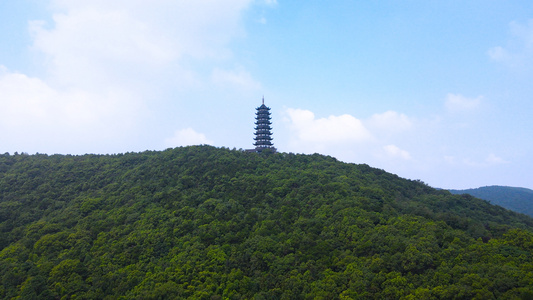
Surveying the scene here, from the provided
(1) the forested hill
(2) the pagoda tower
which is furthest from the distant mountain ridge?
(2) the pagoda tower

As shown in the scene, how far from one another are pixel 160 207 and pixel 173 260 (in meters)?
7.91

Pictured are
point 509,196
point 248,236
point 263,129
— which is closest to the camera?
point 248,236

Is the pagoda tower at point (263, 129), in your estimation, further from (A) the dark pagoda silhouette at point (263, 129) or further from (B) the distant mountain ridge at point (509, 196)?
(B) the distant mountain ridge at point (509, 196)

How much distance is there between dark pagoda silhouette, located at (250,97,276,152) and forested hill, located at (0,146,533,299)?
58.6 ft

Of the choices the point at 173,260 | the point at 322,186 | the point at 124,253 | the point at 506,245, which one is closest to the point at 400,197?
the point at 322,186

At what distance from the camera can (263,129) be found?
2359 inches

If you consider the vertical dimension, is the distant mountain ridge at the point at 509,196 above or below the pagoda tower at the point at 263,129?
below

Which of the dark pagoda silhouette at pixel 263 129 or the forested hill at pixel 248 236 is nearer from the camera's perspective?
the forested hill at pixel 248 236

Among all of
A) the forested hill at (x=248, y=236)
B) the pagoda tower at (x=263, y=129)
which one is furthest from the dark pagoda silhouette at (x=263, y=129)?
the forested hill at (x=248, y=236)

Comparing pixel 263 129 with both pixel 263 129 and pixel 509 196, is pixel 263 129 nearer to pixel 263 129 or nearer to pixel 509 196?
pixel 263 129

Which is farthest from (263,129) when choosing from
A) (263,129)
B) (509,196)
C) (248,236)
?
(509,196)

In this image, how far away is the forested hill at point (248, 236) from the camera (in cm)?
2133

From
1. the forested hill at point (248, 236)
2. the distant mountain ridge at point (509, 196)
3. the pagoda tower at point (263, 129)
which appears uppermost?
the pagoda tower at point (263, 129)

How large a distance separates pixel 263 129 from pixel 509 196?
1839 inches
